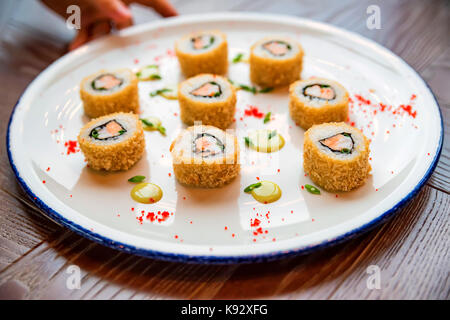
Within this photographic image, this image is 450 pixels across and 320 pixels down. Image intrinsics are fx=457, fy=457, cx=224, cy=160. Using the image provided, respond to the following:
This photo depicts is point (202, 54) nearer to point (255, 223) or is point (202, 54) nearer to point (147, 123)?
point (147, 123)

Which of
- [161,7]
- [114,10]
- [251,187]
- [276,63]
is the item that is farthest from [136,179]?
[161,7]

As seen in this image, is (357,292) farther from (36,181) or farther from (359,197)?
(36,181)

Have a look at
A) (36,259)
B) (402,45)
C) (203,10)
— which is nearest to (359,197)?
(36,259)

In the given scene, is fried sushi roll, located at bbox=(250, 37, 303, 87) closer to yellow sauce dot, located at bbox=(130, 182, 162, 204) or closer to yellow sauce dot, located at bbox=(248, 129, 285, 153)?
yellow sauce dot, located at bbox=(248, 129, 285, 153)

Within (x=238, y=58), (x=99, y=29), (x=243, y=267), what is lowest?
(x=243, y=267)

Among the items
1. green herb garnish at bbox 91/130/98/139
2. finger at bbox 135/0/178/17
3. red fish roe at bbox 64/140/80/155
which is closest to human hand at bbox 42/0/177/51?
finger at bbox 135/0/178/17

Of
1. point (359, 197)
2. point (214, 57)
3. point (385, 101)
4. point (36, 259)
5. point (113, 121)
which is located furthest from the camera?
point (214, 57)

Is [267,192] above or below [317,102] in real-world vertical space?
below
